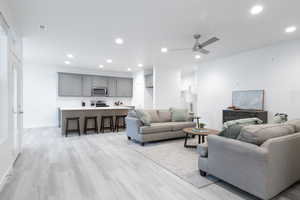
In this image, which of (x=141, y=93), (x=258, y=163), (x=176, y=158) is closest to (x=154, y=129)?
(x=176, y=158)

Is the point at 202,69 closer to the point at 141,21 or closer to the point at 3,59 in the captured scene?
the point at 141,21

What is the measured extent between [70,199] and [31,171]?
4.20 ft

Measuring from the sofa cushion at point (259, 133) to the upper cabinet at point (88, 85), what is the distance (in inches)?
279

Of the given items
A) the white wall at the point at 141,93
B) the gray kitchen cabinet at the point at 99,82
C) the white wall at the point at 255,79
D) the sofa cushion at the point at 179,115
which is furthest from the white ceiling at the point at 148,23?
the white wall at the point at 141,93

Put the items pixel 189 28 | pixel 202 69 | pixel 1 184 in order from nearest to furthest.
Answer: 1. pixel 1 184
2. pixel 189 28
3. pixel 202 69

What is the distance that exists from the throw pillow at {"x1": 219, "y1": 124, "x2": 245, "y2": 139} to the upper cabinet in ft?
22.3

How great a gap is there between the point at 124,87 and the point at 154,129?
4864 mm

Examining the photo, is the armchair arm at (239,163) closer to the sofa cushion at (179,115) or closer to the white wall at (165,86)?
the sofa cushion at (179,115)

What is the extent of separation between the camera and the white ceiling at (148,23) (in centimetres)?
260

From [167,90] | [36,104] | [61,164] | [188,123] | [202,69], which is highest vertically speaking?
[202,69]

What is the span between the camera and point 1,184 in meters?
2.17

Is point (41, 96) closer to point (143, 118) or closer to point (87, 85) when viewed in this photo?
point (87, 85)

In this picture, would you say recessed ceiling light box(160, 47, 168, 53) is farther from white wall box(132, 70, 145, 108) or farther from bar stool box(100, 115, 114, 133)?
white wall box(132, 70, 145, 108)

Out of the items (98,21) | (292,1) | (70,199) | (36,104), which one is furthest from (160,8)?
(36,104)
